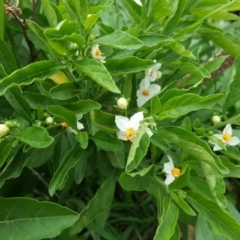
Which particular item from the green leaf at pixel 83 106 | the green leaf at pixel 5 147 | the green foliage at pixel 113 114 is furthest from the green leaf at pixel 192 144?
the green leaf at pixel 5 147

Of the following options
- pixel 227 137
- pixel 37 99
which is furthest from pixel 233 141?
pixel 37 99

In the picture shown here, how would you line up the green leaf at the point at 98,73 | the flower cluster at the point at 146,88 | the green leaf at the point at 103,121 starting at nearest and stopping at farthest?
the green leaf at the point at 98,73
the green leaf at the point at 103,121
the flower cluster at the point at 146,88

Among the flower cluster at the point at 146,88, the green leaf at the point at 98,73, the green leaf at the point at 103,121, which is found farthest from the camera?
the flower cluster at the point at 146,88

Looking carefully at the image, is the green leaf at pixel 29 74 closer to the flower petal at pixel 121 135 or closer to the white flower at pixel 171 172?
the flower petal at pixel 121 135

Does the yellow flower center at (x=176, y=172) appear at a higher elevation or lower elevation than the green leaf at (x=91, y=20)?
lower

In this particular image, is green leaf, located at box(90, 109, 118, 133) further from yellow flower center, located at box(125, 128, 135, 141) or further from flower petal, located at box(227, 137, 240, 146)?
flower petal, located at box(227, 137, 240, 146)
